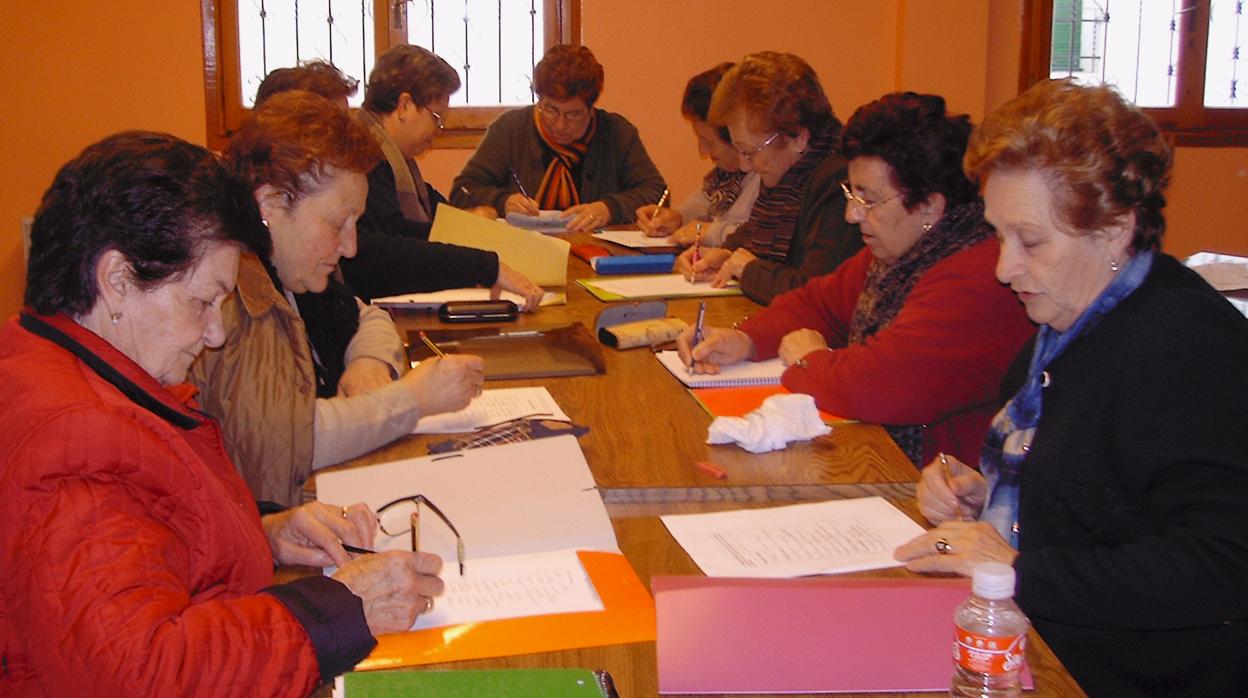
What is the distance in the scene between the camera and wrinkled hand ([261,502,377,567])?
4.98 ft

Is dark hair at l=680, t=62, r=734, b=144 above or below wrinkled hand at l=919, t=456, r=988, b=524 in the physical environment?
above

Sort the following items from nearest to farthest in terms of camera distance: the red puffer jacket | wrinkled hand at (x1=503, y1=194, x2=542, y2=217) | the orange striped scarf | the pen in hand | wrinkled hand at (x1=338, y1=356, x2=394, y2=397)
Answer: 1. the red puffer jacket
2. the pen in hand
3. wrinkled hand at (x1=338, y1=356, x2=394, y2=397)
4. wrinkled hand at (x1=503, y1=194, x2=542, y2=217)
5. the orange striped scarf

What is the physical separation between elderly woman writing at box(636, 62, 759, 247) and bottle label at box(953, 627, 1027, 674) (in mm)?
3050

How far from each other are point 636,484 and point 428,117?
2.48 metres

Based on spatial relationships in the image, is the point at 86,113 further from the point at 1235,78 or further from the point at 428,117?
the point at 1235,78

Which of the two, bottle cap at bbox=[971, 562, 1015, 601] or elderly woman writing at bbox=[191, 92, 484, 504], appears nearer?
bottle cap at bbox=[971, 562, 1015, 601]

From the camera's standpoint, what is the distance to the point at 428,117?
12.9ft

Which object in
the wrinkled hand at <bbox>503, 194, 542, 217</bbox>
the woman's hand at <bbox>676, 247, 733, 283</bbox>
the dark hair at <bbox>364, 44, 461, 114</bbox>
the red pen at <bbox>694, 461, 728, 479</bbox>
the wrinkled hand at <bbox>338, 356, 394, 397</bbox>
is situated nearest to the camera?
the red pen at <bbox>694, 461, 728, 479</bbox>

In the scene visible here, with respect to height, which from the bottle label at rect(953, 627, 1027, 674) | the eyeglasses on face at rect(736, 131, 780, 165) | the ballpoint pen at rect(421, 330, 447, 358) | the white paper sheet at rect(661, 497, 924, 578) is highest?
the eyeglasses on face at rect(736, 131, 780, 165)

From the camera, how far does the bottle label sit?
3.55 ft

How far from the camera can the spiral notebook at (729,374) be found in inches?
92.9

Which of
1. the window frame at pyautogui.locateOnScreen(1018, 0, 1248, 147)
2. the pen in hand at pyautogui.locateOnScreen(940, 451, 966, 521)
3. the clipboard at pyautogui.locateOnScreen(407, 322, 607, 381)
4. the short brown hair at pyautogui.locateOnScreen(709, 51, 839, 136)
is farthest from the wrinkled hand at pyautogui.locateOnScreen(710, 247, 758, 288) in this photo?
the window frame at pyautogui.locateOnScreen(1018, 0, 1248, 147)

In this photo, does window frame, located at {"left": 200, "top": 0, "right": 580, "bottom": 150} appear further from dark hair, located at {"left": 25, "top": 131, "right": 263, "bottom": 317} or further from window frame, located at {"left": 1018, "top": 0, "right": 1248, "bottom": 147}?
dark hair, located at {"left": 25, "top": 131, "right": 263, "bottom": 317}

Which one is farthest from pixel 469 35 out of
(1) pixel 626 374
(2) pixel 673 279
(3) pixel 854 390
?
(3) pixel 854 390
